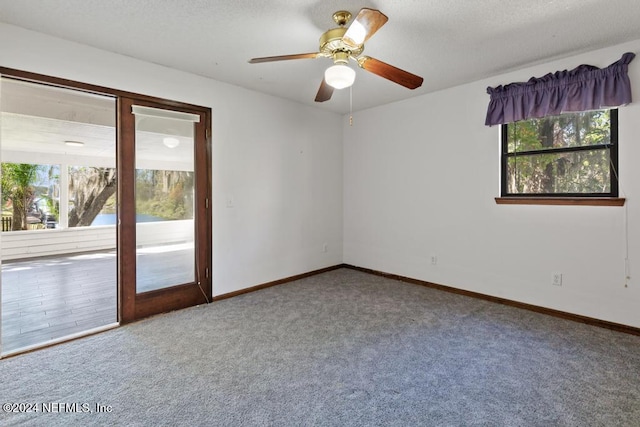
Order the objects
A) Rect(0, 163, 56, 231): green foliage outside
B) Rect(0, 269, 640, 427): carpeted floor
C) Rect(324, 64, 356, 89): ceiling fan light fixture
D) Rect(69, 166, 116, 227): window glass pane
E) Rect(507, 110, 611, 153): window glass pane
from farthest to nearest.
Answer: Rect(69, 166, 116, 227): window glass pane < Rect(0, 163, 56, 231): green foliage outside < Rect(507, 110, 611, 153): window glass pane < Rect(324, 64, 356, 89): ceiling fan light fixture < Rect(0, 269, 640, 427): carpeted floor

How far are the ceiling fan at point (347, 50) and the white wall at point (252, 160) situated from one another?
1.53 metres

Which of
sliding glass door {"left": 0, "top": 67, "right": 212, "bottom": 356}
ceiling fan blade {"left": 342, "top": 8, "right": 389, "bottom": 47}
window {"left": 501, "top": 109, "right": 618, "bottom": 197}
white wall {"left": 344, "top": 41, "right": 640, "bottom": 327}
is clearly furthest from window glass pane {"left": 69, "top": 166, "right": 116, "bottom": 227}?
window {"left": 501, "top": 109, "right": 618, "bottom": 197}

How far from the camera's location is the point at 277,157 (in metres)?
4.22

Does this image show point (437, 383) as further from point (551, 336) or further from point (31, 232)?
point (31, 232)

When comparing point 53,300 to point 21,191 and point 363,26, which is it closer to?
point 363,26

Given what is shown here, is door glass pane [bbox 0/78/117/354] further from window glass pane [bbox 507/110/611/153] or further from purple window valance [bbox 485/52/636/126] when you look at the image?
window glass pane [bbox 507/110/611/153]

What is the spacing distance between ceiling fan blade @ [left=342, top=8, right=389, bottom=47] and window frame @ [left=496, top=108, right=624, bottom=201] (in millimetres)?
2289

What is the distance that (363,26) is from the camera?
1.87 metres

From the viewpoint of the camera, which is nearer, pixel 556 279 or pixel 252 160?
pixel 556 279

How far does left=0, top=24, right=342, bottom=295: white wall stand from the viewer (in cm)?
266

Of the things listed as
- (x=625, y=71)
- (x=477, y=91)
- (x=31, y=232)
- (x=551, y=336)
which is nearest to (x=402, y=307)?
(x=551, y=336)

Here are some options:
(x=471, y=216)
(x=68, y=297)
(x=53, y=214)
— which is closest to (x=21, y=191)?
(x=53, y=214)

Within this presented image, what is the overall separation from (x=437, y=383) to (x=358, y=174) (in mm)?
3422

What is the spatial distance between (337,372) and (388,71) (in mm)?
2210
